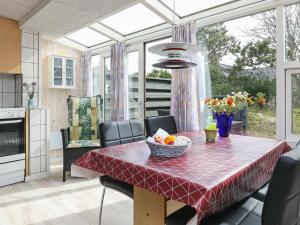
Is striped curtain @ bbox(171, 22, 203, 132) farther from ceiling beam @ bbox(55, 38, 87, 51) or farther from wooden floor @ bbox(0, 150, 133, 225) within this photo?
ceiling beam @ bbox(55, 38, 87, 51)

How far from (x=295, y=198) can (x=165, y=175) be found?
23.2 inches

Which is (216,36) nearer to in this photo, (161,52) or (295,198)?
(161,52)

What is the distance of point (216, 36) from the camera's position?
9.89 ft

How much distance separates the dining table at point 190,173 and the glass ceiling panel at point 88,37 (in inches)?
116

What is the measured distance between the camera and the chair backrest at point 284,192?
0.96 meters

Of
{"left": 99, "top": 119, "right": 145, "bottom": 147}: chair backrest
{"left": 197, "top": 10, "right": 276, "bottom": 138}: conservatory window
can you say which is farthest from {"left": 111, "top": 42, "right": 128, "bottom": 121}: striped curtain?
{"left": 99, "top": 119, "right": 145, "bottom": 147}: chair backrest

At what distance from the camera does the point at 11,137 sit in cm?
322

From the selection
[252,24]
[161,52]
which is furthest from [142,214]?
[252,24]

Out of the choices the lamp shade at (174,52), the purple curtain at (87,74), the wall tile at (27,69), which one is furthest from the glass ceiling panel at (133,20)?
the lamp shade at (174,52)

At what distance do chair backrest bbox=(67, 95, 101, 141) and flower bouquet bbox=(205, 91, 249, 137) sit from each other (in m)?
2.20

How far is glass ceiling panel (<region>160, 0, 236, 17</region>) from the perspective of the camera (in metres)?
2.84

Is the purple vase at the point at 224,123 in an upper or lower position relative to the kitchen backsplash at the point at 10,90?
lower

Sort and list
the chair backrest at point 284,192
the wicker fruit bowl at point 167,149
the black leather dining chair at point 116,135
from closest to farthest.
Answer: the chair backrest at point 284,192 → the wicker fruit bowl at point 167,149 → the black leather dining chair at point 116,135

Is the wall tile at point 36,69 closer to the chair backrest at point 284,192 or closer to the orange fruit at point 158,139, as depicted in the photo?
the orange fruit at point 158,139
